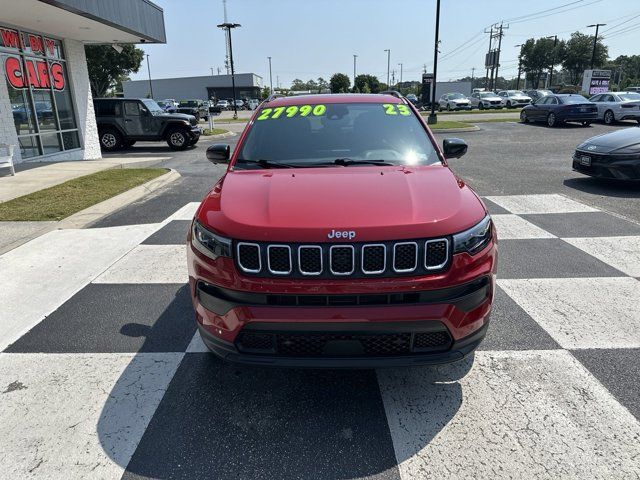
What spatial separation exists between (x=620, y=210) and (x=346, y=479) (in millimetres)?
7001

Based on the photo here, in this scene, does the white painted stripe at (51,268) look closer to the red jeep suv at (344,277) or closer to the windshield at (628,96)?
the red jeep suv at (344,277)

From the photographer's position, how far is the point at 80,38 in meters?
14.9

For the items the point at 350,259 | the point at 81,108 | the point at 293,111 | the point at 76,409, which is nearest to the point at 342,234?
the point at 350,259

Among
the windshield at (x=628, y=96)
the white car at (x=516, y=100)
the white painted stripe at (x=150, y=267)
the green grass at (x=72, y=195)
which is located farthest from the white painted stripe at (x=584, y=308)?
the white car at (x=516, y=100)

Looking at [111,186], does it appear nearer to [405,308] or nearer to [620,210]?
[405,308]

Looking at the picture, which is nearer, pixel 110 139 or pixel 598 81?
pixel 110 139

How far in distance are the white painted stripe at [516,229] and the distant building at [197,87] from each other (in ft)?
295

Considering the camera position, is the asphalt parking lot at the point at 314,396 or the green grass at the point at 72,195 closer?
the asphalt parking lot at the point at 314,396

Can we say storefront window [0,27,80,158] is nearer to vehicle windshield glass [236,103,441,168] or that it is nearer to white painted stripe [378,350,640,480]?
vehicle windshield glass [236,103,441,168]

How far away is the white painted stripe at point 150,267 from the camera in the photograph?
4855 millimetres

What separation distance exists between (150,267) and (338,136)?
270 centimetres

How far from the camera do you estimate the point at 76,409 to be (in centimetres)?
283

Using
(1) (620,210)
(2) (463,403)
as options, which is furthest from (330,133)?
(1) (620,210)

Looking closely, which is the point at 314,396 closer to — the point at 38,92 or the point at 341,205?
the point at 341,205
